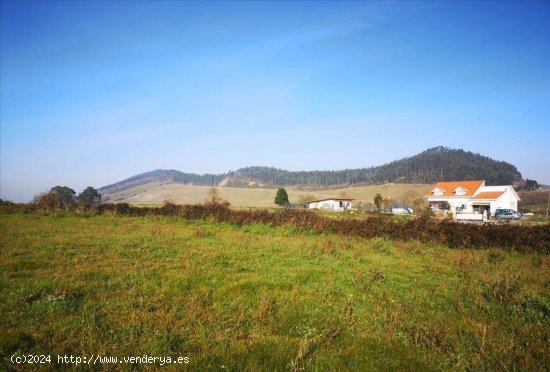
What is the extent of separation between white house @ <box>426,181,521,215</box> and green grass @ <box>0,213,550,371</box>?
5612 cm

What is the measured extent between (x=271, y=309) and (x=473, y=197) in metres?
69.1

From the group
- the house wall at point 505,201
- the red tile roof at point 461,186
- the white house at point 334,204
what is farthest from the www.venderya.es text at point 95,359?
the white house at point 334,204

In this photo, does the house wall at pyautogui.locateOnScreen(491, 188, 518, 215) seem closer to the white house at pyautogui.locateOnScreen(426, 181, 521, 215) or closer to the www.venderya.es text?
the white house at pyautogui.locateOnScreen(426, 181, 521, 215)

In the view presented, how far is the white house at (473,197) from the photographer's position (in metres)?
59.5

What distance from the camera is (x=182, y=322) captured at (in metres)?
5.72

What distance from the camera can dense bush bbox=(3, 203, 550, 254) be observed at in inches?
635

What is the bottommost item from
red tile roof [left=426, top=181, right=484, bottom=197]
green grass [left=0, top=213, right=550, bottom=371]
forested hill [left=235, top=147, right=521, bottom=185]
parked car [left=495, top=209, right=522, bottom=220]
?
parked car [left=495, top=209, right=522, bottom=220]

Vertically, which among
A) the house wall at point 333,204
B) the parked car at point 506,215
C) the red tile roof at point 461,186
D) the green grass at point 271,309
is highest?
the red tile roof at point 461,186

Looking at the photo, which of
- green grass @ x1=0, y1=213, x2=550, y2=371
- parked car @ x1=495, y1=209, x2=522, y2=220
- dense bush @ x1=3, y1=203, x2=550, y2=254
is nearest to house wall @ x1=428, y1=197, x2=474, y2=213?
parked car @ x1=495, y1=209, x2=522, y2=220

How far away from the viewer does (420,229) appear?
1872 centimetres

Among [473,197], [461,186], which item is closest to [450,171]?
[461,186]

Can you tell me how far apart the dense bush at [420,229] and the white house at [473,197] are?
49.7 metres

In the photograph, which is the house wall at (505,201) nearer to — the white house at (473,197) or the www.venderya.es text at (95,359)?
the white house at (473,197)

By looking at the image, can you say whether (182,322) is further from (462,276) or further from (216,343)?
(462,276)
